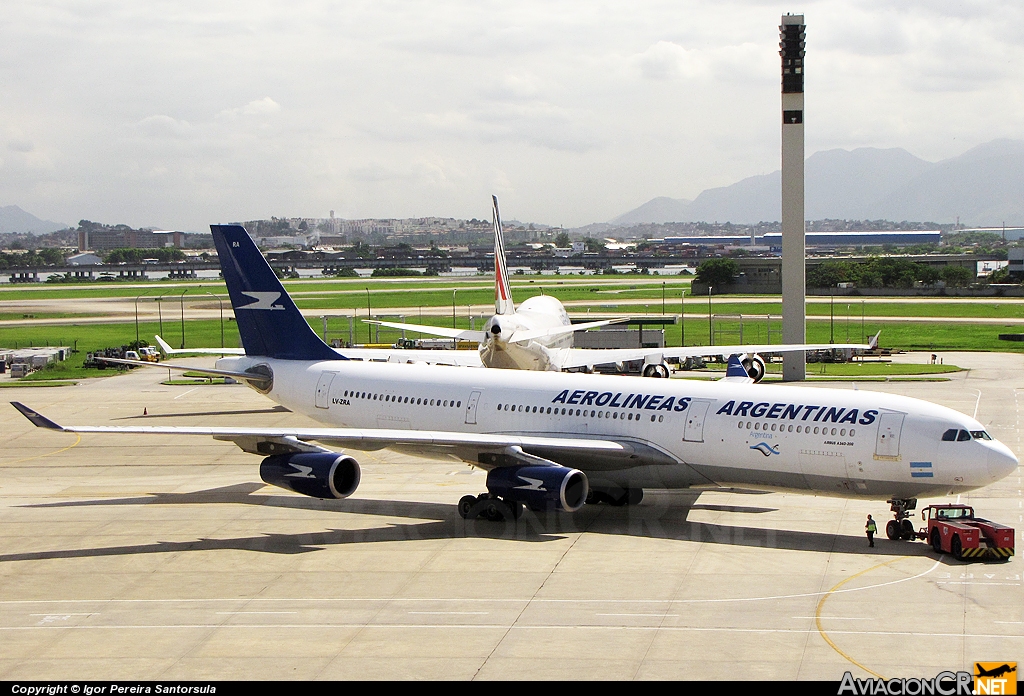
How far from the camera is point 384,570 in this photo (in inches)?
1177

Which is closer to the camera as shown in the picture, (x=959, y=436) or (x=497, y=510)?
(x=959, y=436)

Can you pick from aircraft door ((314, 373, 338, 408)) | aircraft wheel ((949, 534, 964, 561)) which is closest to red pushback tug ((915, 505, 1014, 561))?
aircraft wheel ((949, 534, 964, 561))

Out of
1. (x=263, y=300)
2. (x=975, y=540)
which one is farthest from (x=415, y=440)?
(x=975, y=540)

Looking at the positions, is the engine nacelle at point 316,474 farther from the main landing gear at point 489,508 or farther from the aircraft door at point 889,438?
the aircraft door at point 889,438

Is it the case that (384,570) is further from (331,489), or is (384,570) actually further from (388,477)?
(388,477)

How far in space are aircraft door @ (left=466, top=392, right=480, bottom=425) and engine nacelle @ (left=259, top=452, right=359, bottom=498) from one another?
6.03 m

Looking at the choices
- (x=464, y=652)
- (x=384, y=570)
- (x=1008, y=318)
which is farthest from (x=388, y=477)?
(x=1008, y=318)

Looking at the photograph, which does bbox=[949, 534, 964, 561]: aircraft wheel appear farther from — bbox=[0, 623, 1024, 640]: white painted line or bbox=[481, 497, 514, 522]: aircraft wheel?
bbox=[481, 497, 514, 522]: aircraft wheel

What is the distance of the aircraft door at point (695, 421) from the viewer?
1348 inches

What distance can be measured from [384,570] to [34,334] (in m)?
107

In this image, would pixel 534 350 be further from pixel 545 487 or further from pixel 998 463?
pixel 998 463

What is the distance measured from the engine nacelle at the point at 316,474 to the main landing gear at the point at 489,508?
4054 millimetres

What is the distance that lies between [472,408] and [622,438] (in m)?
6.15

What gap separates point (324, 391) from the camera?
42.8m
